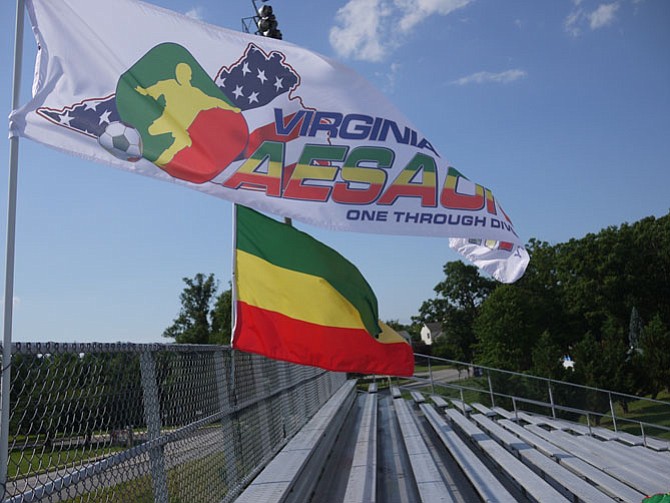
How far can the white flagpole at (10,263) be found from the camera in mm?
2027

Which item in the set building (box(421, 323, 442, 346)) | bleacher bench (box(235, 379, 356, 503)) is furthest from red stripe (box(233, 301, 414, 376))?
building (box(421, 323, 442, 346))

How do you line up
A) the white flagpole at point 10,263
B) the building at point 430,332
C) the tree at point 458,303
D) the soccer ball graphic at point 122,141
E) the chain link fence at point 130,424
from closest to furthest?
the white flagpole at point 10,263 < the chain link fence at point 130,424 < the soccer ball graphic at point 122,141 < the tree at point 458,303 < the building at point 430,332

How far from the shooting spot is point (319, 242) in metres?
4.67

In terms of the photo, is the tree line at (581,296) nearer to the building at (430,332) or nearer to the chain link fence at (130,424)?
the chain link fence at (130,424)

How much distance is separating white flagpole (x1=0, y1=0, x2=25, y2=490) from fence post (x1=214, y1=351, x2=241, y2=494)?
6.47 feet

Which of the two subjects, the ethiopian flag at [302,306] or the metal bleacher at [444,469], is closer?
the ethiopian flag at [302,306]

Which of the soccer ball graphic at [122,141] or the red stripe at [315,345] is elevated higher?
the soccer ball graphic at [122,141]

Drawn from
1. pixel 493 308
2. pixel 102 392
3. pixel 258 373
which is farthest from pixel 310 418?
pixel 493 308

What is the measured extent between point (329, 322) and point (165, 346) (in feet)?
5.00

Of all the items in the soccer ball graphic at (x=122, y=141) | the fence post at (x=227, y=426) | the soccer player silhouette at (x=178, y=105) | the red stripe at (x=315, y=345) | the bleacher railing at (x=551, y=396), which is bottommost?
the bleacher railing at (x=551, y=396)

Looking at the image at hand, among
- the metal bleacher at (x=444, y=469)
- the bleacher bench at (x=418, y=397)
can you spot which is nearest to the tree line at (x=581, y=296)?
the bleacher bench at (x=418, y=397)

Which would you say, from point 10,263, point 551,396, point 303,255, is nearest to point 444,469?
point 303,255

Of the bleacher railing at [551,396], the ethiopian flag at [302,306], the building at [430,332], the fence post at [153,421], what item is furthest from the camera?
the building at [430,332]

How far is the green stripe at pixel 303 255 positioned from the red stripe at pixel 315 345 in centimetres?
18
